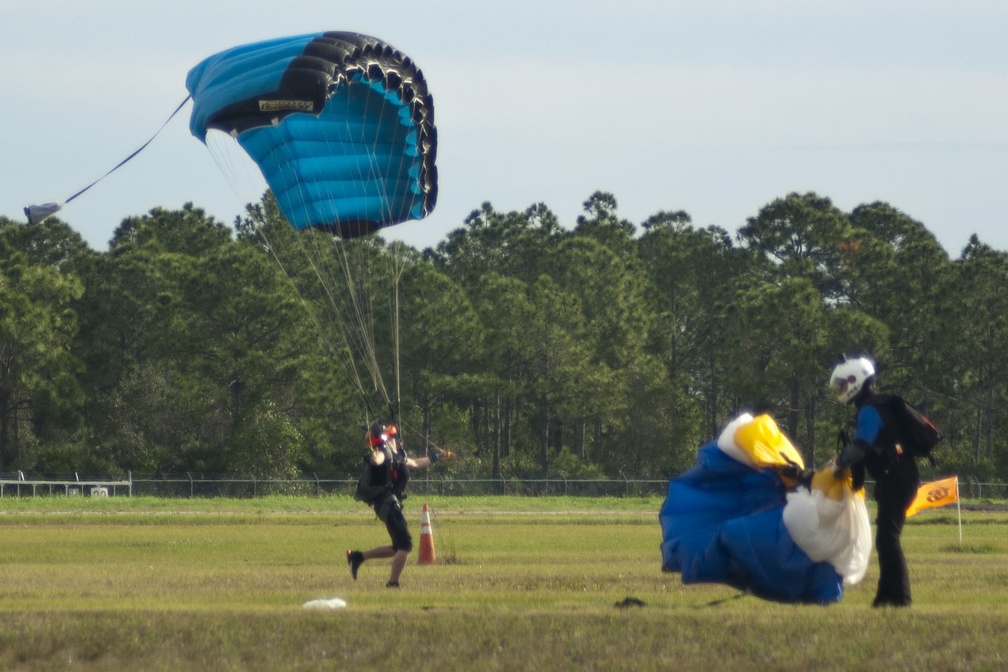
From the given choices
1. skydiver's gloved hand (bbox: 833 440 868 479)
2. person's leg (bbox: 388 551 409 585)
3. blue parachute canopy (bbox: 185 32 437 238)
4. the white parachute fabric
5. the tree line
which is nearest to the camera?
skydiver's gloved hand (bbox: 833 440 868 479)

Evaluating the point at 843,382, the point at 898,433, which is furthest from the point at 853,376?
the point at 898,433

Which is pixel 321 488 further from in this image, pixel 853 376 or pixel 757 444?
pixel 853 376

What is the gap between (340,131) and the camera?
1841 cm

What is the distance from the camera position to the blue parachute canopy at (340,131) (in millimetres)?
16891

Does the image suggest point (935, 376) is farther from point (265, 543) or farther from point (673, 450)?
point (265, 543)

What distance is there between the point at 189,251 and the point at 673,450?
1243 inches

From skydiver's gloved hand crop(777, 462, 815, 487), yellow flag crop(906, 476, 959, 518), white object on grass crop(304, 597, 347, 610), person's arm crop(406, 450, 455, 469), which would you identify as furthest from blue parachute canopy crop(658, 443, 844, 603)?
yellow flag crop(906, 476, 959, 518)

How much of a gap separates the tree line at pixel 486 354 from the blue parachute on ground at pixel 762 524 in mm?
39128

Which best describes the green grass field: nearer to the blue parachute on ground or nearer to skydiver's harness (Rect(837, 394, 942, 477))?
the blue parachute on ground

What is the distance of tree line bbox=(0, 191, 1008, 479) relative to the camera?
2256 inches

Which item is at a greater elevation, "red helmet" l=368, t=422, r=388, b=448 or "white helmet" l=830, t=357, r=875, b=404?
"white helmet" l=830, t=357, r=875, b=404

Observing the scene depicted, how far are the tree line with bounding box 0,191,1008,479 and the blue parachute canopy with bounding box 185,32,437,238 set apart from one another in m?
31.6

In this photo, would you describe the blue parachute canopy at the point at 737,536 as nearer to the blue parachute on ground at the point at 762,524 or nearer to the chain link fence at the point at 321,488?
the blue parachute on ground at the point at 762,524

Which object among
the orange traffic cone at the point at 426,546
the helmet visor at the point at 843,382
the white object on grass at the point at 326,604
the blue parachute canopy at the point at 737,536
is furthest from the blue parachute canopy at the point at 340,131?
the helmet visor at the point at 843,382
